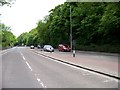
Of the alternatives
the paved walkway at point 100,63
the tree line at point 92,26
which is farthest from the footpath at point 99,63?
the tree line at point 92,26

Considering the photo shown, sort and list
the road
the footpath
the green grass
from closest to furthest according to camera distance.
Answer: the road
the footpath
the green grass

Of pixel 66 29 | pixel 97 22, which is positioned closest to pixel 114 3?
pixel 97 22

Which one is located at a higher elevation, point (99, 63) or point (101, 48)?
point (101, 48)

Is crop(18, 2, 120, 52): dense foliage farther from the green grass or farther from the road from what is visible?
the road

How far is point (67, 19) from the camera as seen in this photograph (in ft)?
271

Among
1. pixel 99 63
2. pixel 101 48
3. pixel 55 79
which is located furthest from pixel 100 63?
pixel 101 48

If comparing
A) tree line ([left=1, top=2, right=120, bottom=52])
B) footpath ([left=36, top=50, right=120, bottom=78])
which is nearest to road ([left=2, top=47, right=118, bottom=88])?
footpath ([left=36, top=50, right=120, bottom=78])

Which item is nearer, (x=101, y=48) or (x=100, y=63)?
(x=100, y=63)

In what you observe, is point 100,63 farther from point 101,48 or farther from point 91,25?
point 91,25

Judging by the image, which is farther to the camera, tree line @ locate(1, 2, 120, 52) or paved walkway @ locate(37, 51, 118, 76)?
tree line @ locate(1, 2, 120, 52)

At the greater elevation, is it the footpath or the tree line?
the tree line

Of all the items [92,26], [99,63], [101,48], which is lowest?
[99,63]

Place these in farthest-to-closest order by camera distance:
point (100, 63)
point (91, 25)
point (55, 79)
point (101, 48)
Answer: point (91, 25)
point (101, 48)
point (100, 63)
point (55, 79)

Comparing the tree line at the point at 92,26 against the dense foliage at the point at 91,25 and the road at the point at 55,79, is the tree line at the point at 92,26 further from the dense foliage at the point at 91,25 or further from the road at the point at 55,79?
the road at the point at 55,79
